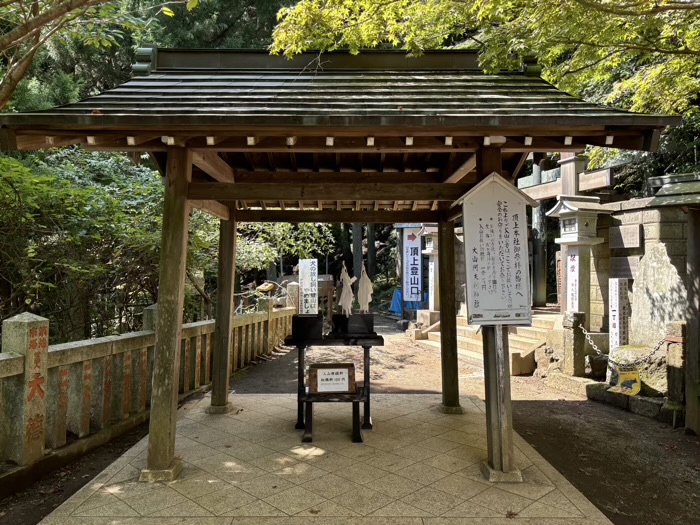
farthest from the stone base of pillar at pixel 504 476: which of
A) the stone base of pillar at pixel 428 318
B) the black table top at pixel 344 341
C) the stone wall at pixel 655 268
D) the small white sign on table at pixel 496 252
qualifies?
the stone base of pillar at pixel 428 318

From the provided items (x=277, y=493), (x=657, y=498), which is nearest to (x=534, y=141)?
(x=657, y=498)

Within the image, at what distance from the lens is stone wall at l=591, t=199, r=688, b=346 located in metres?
8.25

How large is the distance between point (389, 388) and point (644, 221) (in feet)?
20.7

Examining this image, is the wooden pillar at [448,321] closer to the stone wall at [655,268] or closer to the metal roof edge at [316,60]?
the metal roof edge at [316,60]

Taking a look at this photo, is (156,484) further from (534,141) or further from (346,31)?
(346,31)

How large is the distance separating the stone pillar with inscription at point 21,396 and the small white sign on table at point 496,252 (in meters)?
4.17

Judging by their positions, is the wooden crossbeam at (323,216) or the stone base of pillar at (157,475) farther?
the wooden crossbeam at (323,216)

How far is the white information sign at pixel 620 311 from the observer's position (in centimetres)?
844

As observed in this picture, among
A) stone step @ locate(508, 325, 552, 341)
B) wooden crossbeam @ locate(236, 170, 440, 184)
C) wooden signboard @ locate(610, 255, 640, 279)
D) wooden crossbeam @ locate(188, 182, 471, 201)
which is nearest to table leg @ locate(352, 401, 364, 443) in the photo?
wooden crossbeam @ locate(188, 182, 471, 201)

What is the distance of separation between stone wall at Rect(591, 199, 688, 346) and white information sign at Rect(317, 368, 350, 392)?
21.8ft

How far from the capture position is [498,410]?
4078mm

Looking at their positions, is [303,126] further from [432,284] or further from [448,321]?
[432,284]

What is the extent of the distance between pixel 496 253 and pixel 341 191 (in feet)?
5.54

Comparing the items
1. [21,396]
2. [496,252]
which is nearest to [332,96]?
[496,252]
